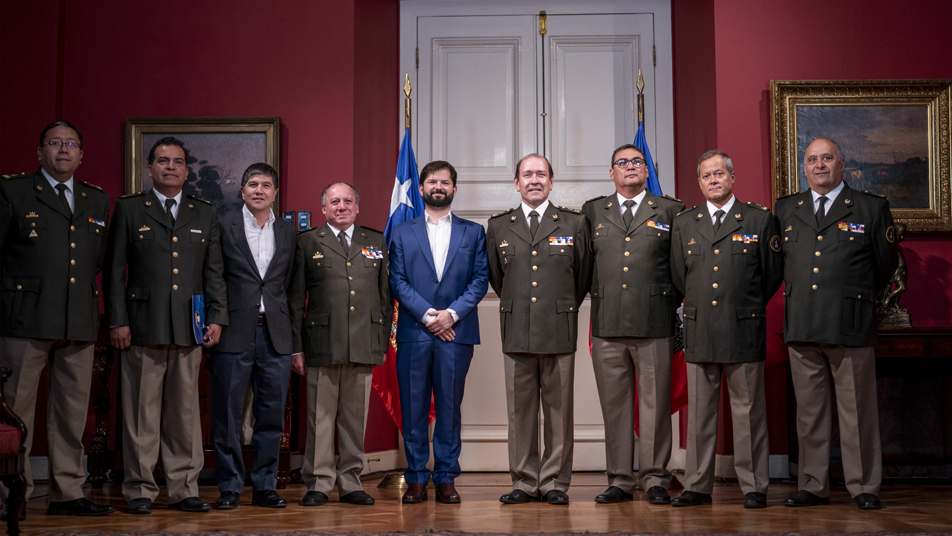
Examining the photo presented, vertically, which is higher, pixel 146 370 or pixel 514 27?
pixel 514 27

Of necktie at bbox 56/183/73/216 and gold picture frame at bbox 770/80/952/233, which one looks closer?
necktie at bbox 56/183/73/216

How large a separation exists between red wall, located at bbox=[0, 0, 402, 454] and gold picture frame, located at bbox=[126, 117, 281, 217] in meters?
0.09

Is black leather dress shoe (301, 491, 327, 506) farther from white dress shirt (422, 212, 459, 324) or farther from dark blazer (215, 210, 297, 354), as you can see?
white dress shirt (422, 212, 459, 324)

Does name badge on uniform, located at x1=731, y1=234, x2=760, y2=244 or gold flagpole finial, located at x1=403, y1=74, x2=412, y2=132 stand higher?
gold flagpole finial, located at x1=403, y1=74, x2=412, y2=132

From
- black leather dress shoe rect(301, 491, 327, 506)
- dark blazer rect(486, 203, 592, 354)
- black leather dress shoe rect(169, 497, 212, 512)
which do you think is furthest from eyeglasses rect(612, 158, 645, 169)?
black leather dress shoe rect(169, 497, 212, 512)

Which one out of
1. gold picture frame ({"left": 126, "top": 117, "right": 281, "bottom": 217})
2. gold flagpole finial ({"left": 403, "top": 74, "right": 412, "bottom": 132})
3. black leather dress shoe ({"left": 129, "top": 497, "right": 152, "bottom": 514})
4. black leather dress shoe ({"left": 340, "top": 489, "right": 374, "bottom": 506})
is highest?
gold flagpole finial ({"left": 403, "top": 74, "right": 412, "bottom": 132})

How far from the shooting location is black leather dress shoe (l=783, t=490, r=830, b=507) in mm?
3795

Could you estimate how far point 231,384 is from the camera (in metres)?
3.84

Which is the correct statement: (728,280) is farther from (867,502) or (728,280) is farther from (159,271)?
(159,271)

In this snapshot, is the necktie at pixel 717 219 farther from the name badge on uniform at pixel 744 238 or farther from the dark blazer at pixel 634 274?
the dark blazer at pixel 634 274

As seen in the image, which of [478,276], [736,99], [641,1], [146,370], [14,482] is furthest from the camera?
[641,1]

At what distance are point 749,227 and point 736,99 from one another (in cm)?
164

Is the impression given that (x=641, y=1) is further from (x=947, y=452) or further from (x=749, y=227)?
(x=947, y=452)

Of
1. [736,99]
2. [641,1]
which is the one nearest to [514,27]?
[641,1]
